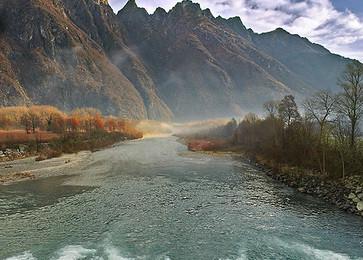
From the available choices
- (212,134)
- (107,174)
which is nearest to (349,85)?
(107,174)

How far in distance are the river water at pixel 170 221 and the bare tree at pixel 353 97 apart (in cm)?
→ 1361

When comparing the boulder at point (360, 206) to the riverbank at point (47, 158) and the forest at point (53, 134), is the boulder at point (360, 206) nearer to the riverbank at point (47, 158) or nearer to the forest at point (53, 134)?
the riverbank at point (47, 158)

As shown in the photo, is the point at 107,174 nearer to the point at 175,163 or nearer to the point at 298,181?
the point at 175,163

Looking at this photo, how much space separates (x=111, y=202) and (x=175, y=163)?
35.2 m

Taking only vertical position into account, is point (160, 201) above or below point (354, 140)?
below

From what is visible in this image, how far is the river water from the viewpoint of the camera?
25.6 meters

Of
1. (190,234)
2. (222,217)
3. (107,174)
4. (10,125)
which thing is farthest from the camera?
→ (10,125)

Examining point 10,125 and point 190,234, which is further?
point 10,125

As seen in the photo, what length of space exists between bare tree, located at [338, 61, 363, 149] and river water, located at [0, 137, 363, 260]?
44.6 ft

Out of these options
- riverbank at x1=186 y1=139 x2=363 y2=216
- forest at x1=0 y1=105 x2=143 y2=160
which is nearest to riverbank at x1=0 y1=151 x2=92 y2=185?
forest at x1=0 y1=105 x2=143 y2=160

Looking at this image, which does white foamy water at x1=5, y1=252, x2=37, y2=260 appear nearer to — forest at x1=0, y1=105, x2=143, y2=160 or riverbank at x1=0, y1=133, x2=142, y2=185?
riverbank at x1=0, y1=133, x2=142, y2=185

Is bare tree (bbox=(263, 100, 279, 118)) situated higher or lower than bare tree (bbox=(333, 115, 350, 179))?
higher

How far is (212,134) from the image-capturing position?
17138 centimetres

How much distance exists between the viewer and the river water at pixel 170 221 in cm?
2558
